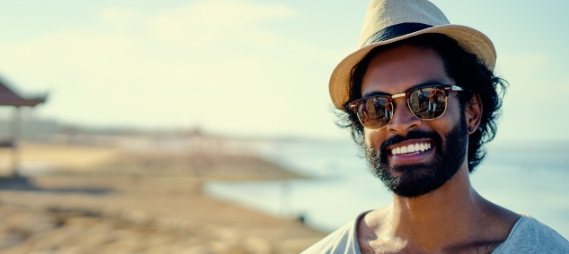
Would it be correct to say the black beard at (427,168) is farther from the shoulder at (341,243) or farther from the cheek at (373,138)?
the shoulder at (341,243)

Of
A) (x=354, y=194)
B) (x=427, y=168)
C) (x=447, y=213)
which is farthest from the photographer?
(x=354, y=194)

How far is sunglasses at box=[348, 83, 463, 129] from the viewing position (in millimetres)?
2186

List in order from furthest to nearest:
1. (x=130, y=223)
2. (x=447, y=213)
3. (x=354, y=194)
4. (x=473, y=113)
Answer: (x=354, y=194)
(x=130, y=223)
(x=473, y=113)
(x=447, y=213)

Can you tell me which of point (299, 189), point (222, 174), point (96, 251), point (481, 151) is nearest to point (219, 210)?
point (96, 251)

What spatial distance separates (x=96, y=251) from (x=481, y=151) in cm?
572

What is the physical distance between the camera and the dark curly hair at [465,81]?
2332 mm

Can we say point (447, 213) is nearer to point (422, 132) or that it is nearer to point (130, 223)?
point (422, 132)

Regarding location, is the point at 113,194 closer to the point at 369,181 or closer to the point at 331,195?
the point at 331,195

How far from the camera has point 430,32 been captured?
226cm

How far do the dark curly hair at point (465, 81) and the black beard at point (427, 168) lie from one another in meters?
0.19

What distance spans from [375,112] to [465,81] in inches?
13.7

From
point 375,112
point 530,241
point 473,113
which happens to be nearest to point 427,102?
point 375,112

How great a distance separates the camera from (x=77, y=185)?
18469mm

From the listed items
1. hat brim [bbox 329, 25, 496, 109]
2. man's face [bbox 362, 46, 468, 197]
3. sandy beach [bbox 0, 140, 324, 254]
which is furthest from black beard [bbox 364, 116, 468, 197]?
sandy beach [bbox 0, 140, 324, 254]
